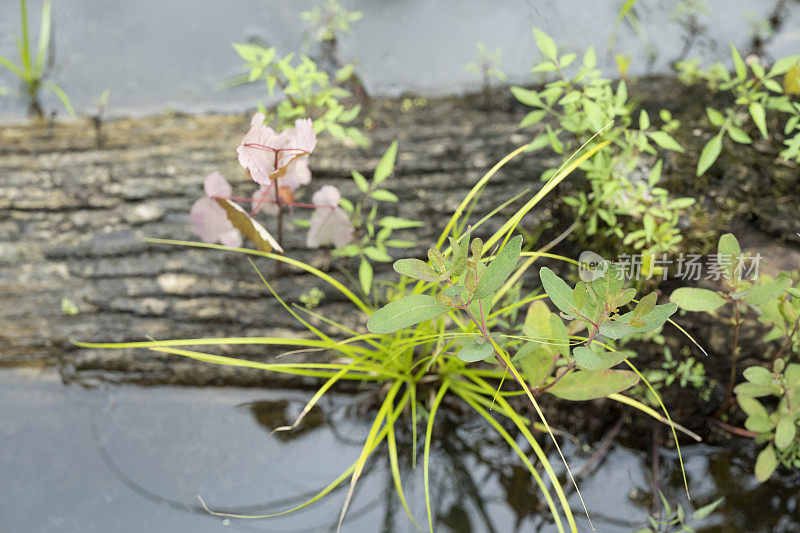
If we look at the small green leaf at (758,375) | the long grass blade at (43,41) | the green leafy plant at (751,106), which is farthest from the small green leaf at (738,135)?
the long grass blade at (43,41)

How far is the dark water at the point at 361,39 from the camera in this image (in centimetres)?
186

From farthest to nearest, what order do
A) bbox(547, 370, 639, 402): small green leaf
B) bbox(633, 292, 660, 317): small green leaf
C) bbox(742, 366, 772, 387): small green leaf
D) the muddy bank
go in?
1. the muddy bank
2. bbox(742, 366, 772, 387): small green leaf
3. bbox(547, 370, 639, 402): small green leaf
4. bbox(633, 292, 660, 317): small green leaf

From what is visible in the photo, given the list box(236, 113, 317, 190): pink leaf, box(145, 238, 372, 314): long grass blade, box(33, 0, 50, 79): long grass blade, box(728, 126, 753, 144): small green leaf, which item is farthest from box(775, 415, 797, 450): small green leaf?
box(33, 0, 50, 79): long grass blade

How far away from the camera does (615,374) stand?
3.45 ft

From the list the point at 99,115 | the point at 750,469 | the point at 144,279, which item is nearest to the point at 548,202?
the point at 750,469

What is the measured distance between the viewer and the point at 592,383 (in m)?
1.08

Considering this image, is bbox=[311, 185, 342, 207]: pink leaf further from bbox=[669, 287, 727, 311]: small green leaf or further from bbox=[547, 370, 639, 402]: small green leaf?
bbox=[669, 287, 727, 311]: small green leaf

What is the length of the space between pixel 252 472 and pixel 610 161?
4.01ft

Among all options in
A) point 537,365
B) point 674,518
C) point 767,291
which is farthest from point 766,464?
point 537,365

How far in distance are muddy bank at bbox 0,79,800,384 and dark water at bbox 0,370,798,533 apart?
0.10 metres

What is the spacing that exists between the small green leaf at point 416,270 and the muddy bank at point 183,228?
0.53 meters

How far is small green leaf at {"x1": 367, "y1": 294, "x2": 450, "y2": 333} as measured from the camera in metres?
0.90

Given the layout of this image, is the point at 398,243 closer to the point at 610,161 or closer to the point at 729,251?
the point at 610,161

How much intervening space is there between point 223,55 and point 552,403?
164cm
